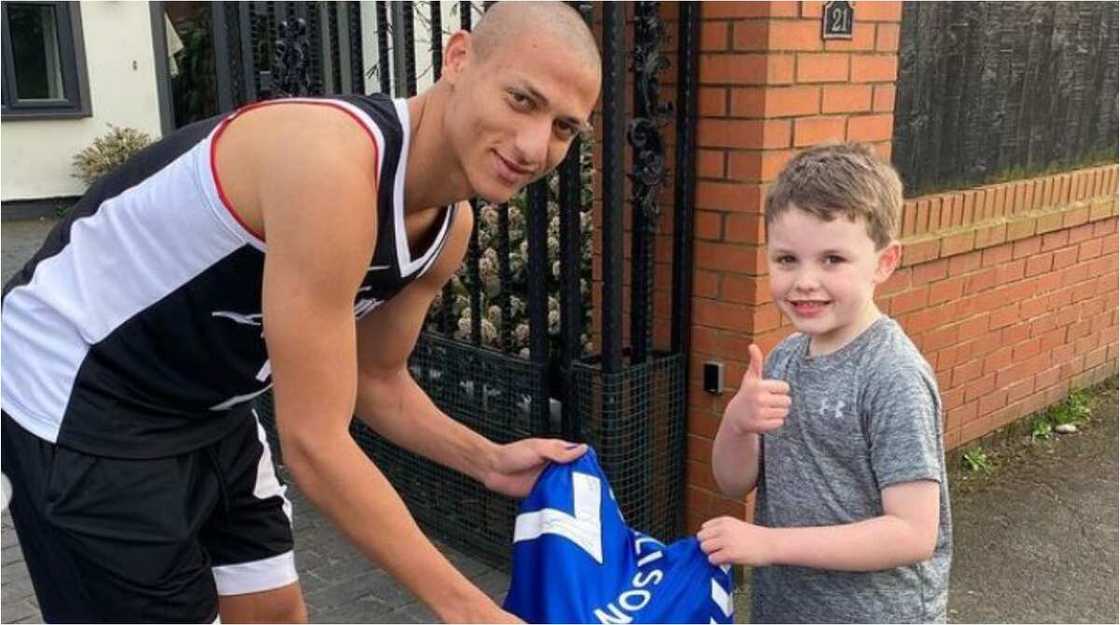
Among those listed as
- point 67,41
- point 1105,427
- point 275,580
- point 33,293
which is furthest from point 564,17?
point 67,41

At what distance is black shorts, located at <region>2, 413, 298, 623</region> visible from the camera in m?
2.02

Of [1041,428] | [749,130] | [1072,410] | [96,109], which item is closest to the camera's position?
[749,130]

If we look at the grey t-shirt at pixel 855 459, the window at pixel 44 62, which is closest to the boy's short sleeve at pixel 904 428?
the grey t-shirt at pixel 855 459

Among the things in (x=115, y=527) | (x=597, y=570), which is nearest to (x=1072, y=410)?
(x=597, y=570)

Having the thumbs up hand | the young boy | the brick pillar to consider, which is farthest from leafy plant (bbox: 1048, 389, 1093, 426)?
the thumbs up hand

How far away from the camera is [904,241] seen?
4.06m

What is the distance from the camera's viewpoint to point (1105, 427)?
524 centimetres

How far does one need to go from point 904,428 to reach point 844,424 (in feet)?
0.37

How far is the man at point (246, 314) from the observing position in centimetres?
171

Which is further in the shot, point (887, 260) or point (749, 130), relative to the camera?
point (749, 130)

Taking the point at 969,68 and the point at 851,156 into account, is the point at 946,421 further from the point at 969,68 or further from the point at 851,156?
the point at 851,156

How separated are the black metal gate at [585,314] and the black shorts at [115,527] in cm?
144

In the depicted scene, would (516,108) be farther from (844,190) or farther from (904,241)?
(904,241)

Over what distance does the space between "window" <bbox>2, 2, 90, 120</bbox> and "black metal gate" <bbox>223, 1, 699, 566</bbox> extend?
10068 mm
